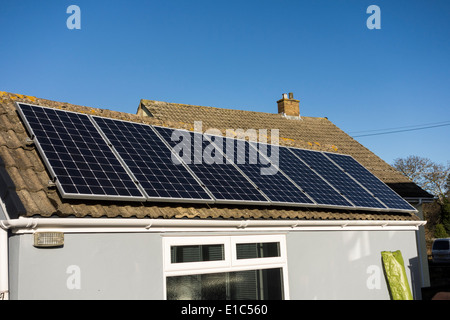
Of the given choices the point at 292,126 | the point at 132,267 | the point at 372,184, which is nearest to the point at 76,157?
the point at 132,267

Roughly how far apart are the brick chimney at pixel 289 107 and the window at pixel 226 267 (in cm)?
1666

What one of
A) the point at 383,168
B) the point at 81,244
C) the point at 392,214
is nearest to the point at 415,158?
the point at 383,168

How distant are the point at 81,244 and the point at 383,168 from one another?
1723 cm

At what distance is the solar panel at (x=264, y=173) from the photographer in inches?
393

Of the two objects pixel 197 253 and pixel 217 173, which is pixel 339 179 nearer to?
pixel 217 173

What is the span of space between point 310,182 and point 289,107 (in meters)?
14.6

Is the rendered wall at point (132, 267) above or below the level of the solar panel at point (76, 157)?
below

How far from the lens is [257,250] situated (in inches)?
361

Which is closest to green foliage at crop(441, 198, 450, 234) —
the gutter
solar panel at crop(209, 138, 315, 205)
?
the gutter

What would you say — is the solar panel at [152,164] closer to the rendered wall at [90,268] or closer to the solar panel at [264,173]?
the rendered wall at [90,268]

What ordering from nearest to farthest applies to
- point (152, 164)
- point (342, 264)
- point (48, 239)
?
point (48, 239), point (152, 164), point (342, 264)

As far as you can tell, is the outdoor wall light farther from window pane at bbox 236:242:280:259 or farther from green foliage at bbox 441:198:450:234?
green foliage at bbox 441:198:450:234

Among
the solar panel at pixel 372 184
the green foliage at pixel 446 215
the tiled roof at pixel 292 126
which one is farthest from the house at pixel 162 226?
the green foliage at pixel 446 215
